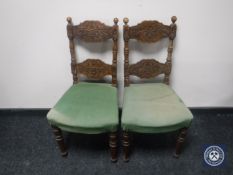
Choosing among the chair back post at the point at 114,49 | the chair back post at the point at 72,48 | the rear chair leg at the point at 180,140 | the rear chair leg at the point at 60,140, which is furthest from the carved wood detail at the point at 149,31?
the rear chair leg at the point at 60,140

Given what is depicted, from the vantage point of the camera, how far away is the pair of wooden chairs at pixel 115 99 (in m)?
1.41

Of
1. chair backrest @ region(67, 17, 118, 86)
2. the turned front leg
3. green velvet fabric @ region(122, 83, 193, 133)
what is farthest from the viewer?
chair backrest @ region(67, 17, 118, 86)

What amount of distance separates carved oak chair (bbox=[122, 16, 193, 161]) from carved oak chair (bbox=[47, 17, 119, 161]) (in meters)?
0.08

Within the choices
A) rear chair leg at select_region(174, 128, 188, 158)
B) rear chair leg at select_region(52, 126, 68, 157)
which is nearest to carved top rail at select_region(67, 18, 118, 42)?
rear chair leg at select_region(52, 126, 68, 157)

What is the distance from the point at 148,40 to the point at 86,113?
656mm

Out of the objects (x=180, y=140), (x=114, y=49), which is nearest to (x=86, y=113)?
(x=114, y=49)

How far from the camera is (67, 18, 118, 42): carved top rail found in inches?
62.7

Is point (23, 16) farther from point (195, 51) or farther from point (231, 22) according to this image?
point (231, 22)

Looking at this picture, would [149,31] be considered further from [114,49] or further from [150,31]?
[114,49]

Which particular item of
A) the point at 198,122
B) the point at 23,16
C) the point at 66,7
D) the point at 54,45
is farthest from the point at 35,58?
the point at 198,122

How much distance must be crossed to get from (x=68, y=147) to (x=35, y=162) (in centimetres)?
25

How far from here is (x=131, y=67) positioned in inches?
66.8

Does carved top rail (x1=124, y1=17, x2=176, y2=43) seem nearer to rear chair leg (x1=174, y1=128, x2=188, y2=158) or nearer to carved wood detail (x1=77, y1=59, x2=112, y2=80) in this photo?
carved wood detail (x1=77, y1=59, x2=112, y2=80)

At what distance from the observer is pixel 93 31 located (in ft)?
5.27
